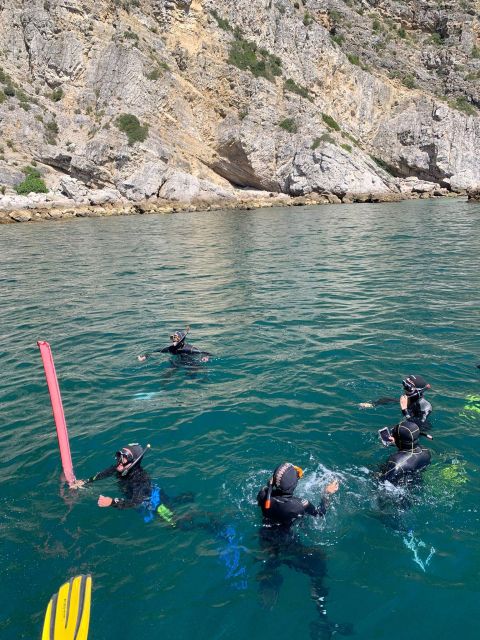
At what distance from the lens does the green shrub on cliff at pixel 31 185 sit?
6012cm

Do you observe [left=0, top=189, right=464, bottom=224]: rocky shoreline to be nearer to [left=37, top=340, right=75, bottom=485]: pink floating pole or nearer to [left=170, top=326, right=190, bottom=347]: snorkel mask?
[left=170, top=326, right=190, bottom=347]: snorkel mask

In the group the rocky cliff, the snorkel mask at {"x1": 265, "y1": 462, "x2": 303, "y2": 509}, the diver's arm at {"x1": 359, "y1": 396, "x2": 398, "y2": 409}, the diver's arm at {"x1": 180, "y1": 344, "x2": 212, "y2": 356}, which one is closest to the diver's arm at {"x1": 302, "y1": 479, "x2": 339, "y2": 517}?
the snorkel mask at {"x1": 265, "y1": 462, "x2": 303, "y2": 509}

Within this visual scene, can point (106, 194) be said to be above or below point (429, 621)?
above

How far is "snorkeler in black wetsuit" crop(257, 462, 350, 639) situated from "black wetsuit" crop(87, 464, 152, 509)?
6.75 feet

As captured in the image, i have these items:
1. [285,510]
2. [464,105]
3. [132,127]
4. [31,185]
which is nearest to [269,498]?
[285,510]

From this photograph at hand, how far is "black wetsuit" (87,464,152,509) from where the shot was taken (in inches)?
293

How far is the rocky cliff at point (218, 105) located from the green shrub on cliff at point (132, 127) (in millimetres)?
184

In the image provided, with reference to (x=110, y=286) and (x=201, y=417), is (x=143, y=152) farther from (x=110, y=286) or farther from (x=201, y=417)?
(x=201, y=417)

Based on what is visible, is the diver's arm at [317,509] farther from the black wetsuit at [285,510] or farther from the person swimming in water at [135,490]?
the person swimming in water at [135,490]

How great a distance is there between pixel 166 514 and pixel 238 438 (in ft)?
7.97

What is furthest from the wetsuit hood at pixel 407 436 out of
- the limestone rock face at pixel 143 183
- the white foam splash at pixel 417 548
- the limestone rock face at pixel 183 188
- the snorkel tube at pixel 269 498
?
the limestone rock face at pixel 143 183

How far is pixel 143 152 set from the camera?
226 ft

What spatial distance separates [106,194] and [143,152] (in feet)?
31.8

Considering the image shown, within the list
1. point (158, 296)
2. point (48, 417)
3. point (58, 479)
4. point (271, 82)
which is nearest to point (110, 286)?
point (158, 296)
